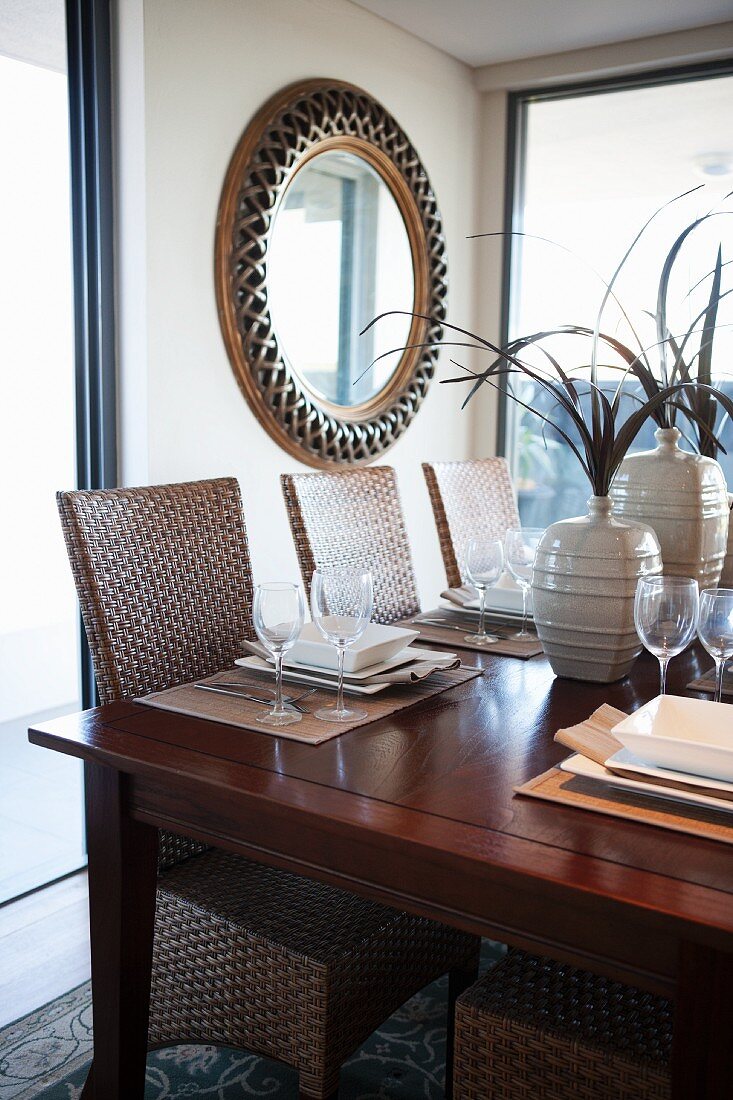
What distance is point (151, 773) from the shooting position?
136 cm

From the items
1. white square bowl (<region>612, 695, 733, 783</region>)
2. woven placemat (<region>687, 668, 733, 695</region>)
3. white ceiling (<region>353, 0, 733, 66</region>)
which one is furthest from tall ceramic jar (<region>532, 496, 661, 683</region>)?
white ceiling (<region>353, 0, 733, 66</region>)

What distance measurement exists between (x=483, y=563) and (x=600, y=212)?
2516 mm

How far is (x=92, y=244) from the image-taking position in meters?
2.69

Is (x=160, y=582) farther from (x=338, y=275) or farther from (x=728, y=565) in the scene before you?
(x=338, y=275)

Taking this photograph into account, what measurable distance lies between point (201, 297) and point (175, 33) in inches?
26.5

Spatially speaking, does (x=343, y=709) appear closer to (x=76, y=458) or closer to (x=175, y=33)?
(x=76, y=458)

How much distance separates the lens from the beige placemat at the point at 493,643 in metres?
1.97

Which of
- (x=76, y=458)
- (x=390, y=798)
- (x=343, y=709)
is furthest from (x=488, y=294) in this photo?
(x=390, y=798)

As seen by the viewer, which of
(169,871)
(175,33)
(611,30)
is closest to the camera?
(169,871)

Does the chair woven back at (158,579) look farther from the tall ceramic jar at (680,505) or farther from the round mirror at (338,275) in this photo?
the round mirror at (338,275)

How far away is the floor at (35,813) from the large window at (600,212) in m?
1.94

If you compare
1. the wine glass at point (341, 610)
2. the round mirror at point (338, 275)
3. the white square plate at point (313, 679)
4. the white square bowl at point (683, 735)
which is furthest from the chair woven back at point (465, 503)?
the white square bowl at point (683, 735)

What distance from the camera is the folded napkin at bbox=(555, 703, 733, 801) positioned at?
48.7 inches

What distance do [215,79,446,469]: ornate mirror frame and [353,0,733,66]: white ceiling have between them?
33cm
